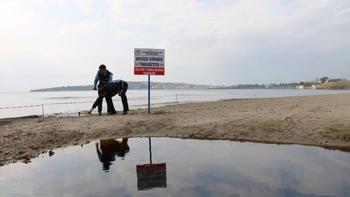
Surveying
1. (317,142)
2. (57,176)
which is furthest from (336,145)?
(57,176)

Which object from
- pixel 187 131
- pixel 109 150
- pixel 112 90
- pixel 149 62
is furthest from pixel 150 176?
pixel 149 62

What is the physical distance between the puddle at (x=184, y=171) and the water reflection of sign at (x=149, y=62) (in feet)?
25.9

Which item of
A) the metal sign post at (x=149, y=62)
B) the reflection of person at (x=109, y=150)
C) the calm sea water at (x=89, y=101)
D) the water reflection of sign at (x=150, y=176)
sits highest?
the metal sign post at (x=149, y=62)

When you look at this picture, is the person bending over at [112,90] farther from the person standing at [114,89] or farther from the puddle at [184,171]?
the puddle at [184,171]

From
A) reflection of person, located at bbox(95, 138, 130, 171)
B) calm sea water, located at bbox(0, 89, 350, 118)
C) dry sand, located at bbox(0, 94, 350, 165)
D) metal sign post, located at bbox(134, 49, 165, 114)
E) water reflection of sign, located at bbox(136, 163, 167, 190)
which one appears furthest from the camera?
calm sea water, located at bbox(0, 89, 350, 118)

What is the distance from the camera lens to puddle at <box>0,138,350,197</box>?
6672mm

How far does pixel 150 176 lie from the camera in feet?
25.3

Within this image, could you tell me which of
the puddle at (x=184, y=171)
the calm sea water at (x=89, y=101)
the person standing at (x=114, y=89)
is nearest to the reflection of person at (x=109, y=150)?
the puddle at (x=184, y=171)

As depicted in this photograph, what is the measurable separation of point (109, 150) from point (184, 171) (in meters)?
3.39

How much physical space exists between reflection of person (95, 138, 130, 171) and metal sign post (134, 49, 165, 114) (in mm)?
6619

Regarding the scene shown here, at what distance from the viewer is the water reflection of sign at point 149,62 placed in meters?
18.5

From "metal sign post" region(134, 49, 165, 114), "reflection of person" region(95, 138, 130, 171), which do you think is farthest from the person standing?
"reflection of person" region(95, 138, 130, 171)

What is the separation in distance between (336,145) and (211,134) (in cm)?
397

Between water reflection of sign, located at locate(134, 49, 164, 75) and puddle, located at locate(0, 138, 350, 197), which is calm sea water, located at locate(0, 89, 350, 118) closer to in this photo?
water reflection of sign, located at locate(134, 49, 164, 75)
